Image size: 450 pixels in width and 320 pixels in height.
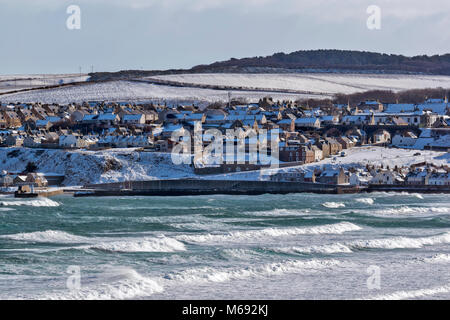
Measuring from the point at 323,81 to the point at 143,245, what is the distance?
142 metres

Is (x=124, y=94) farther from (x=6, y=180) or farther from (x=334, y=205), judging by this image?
(x=334, y=205)

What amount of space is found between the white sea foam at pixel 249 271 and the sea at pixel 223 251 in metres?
0.03

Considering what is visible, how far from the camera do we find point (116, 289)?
95.9 feet

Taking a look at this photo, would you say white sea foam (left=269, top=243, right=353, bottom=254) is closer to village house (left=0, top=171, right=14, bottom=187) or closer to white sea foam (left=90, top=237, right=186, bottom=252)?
white sea foam (left=90, top=237, right=186, bottom=252)

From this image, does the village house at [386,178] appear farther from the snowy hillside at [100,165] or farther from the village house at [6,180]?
the village house at [6,180]

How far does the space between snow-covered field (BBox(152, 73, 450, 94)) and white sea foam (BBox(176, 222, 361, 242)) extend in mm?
114196

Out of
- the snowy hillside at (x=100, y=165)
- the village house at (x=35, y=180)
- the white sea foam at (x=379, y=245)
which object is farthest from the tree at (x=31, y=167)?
the white sea foam at (x=379, y=245)

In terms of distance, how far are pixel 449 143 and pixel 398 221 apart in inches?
1582

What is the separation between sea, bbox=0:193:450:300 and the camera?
3003 centimetres

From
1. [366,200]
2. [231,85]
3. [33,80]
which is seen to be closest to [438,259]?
[366,200]

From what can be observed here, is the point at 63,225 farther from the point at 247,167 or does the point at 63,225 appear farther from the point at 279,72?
the point at 279,72

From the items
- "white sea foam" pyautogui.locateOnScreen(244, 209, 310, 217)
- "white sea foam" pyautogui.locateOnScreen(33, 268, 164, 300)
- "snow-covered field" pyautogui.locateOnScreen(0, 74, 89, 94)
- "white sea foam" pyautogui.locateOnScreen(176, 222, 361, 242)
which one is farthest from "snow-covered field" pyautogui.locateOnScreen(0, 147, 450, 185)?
"snow-covered field" pyautogui.locateOnScreen(0, 74, 89, 94)
